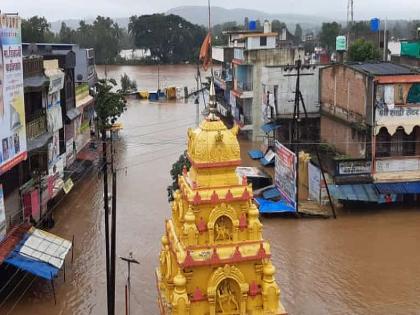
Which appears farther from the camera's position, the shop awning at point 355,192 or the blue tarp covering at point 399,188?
the blue tarp covering at point 399,188

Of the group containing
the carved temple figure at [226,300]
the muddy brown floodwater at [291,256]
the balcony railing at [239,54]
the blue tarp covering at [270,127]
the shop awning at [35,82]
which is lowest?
the muddy brown floodwater at [291,256]

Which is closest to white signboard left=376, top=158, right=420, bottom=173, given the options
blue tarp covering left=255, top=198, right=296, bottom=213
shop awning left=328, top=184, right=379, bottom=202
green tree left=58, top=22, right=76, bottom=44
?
shop awning left=328, top=184, right=379, bottom=202

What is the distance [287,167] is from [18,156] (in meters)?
11.2

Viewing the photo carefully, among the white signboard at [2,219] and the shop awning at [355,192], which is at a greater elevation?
the white signboard at [2,219]

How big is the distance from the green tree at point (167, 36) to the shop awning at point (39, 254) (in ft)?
270

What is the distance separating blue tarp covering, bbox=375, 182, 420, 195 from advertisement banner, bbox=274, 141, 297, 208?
3626 millimetres

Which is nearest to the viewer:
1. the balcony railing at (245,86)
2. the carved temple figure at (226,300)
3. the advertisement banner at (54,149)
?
the carved temple figure at (226,300)

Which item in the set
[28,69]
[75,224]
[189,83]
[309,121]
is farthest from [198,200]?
[189,83]

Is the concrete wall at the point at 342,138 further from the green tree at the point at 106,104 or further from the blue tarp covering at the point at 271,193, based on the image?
the green tree at the point at 106,104

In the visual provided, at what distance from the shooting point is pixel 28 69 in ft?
74.9

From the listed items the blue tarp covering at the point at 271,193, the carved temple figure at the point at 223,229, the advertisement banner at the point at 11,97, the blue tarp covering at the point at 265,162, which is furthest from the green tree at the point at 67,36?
the carved temple figure at the point at 223,229

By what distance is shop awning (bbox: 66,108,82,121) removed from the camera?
2859cm

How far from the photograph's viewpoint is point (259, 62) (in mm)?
41062

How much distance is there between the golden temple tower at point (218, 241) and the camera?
12.2 meters
